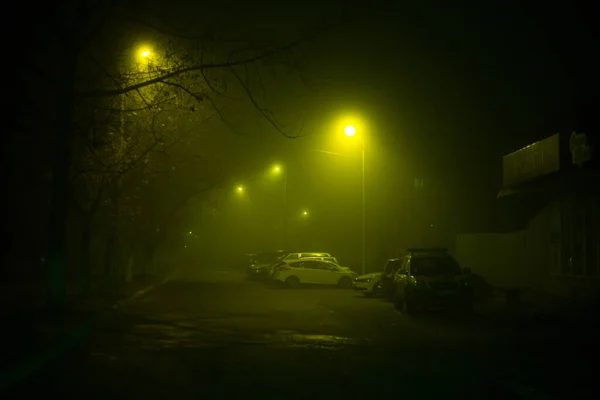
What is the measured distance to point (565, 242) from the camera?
2855 cm

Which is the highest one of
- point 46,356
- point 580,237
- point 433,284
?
point 580,237

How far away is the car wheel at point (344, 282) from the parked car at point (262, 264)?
6.51 m

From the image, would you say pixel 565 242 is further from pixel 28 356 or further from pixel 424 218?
pixel 424 218

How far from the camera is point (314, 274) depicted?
40438mm

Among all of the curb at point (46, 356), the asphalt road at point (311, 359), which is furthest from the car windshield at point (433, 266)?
the curb at point (46, 356)

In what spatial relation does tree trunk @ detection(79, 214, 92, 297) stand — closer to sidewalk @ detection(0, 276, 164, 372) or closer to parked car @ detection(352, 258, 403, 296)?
sidewalk @ detection(0, 276, 164, 372)

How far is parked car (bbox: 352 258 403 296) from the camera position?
99.2ft

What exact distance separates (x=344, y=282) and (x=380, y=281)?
8.84 m

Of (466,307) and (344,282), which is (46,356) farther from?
(344,282)

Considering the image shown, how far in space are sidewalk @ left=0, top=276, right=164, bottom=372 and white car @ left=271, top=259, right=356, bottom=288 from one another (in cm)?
1254

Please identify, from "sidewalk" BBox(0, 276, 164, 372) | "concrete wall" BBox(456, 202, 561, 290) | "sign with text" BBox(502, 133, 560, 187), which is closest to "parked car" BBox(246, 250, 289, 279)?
"concrete wall" BBox(456, 202, 561, 290)

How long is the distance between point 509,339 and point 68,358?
29.6ft

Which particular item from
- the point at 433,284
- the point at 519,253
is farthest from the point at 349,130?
the point at 433,284

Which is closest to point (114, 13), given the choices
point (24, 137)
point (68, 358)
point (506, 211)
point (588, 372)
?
point (24, 137)
